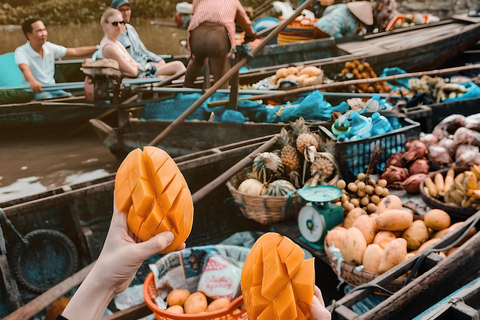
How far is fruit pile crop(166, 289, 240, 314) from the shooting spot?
2131 millimetres

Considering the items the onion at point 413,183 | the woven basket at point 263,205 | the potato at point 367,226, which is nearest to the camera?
the potato at point 367,226

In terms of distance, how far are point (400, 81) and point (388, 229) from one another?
191cm

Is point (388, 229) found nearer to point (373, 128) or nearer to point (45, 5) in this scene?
point (373, 128)

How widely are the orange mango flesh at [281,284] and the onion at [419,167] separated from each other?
2186 millimetres

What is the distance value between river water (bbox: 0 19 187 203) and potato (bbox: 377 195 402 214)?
1.61m

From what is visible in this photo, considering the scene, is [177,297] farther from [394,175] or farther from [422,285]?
[394,175]

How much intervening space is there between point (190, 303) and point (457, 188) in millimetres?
1598

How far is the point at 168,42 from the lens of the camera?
9.07 ft

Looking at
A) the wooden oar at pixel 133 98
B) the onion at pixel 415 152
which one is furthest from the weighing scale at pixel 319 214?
the wooden oar at pixel 133 98

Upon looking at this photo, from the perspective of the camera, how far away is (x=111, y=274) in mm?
841

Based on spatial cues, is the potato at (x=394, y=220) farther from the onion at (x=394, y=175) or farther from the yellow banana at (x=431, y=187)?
the onion at (x=394, y=175)

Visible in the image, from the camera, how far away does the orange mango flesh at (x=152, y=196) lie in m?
0.87

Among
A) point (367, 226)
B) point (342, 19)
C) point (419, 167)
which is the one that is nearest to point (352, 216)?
point (367, 226)

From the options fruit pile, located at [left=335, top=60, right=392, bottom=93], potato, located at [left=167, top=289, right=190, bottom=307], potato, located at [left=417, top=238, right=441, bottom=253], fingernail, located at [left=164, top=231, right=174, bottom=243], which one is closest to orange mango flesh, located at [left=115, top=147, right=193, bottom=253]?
fingernail, located at [left=164, top=231, right=174, bottom=243]
